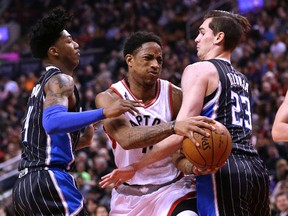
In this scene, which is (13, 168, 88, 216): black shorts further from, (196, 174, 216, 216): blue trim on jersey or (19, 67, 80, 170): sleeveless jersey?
(196, 174, 216, 216): blue trim on jersey

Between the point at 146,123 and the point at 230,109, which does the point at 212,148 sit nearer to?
the point at 230,109

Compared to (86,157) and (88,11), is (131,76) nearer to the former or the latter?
(86,157)

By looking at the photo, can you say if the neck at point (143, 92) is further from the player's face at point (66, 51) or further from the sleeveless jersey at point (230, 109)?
the sleeveless jersey at point (230, 109)

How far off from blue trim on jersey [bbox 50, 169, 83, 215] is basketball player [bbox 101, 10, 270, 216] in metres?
0.24

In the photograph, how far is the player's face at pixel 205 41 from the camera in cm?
507

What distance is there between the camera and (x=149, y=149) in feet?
17.2

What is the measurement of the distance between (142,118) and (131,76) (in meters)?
0.41

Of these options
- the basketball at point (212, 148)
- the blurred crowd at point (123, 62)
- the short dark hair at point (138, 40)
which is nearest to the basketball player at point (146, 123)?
the short dark hair at point (138, 40)

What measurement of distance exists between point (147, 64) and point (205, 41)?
55 centimetres

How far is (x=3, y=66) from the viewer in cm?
2005

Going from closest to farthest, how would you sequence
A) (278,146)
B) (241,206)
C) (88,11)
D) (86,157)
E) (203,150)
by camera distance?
(203,150) → (241,206) → (278,146) → (86,157) → (88,11)

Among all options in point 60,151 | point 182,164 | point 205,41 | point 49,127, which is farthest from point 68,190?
point 205,41

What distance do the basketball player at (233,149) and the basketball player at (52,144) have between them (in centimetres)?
34

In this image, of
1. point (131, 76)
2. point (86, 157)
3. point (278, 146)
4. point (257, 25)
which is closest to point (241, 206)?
point (131, 76)
